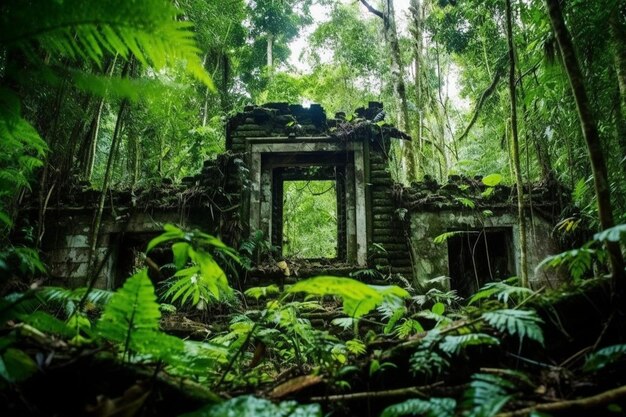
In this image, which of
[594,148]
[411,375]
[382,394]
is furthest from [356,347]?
[594,148]

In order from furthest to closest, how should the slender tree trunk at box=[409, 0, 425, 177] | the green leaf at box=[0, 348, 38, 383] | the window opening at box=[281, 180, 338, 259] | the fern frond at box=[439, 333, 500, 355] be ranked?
1. the window opening at box=[281, 180, 338, 259]
2. the slender tree trunk at box=[409, 0, 425, 177]
3. the fern frond at box=[439, 333, 500, 355]
4. the green leaf at box=[0, 348, 38, 383]

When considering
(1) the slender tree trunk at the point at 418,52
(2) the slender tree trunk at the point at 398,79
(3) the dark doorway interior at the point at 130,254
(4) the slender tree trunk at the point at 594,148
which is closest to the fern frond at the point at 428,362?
(4) the slender tree trunk at the point at 594,148

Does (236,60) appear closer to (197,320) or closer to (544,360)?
(197,320)

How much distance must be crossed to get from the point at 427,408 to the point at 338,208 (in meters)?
6.12

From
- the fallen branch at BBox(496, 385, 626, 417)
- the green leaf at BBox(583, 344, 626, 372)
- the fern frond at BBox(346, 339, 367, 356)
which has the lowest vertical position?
the fern frond at BBox(346, 339, 367, 356)

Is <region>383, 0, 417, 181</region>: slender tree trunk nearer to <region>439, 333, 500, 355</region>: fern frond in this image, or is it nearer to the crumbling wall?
the crumbling wall

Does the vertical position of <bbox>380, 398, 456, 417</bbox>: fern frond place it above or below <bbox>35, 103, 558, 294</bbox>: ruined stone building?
below

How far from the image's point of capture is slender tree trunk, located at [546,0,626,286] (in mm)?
1466

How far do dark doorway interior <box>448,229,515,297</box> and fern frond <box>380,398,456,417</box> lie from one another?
651cm

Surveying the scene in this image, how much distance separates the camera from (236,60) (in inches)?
610

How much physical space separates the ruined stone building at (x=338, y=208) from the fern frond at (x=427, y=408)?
5.12 metres

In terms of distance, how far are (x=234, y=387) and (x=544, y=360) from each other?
1.11 meters

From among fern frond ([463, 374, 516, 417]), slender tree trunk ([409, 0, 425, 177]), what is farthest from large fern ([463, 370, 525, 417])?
slender tree trunk ([409, 0, 425, 177])

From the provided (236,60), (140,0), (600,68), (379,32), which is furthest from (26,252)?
(379,32)
